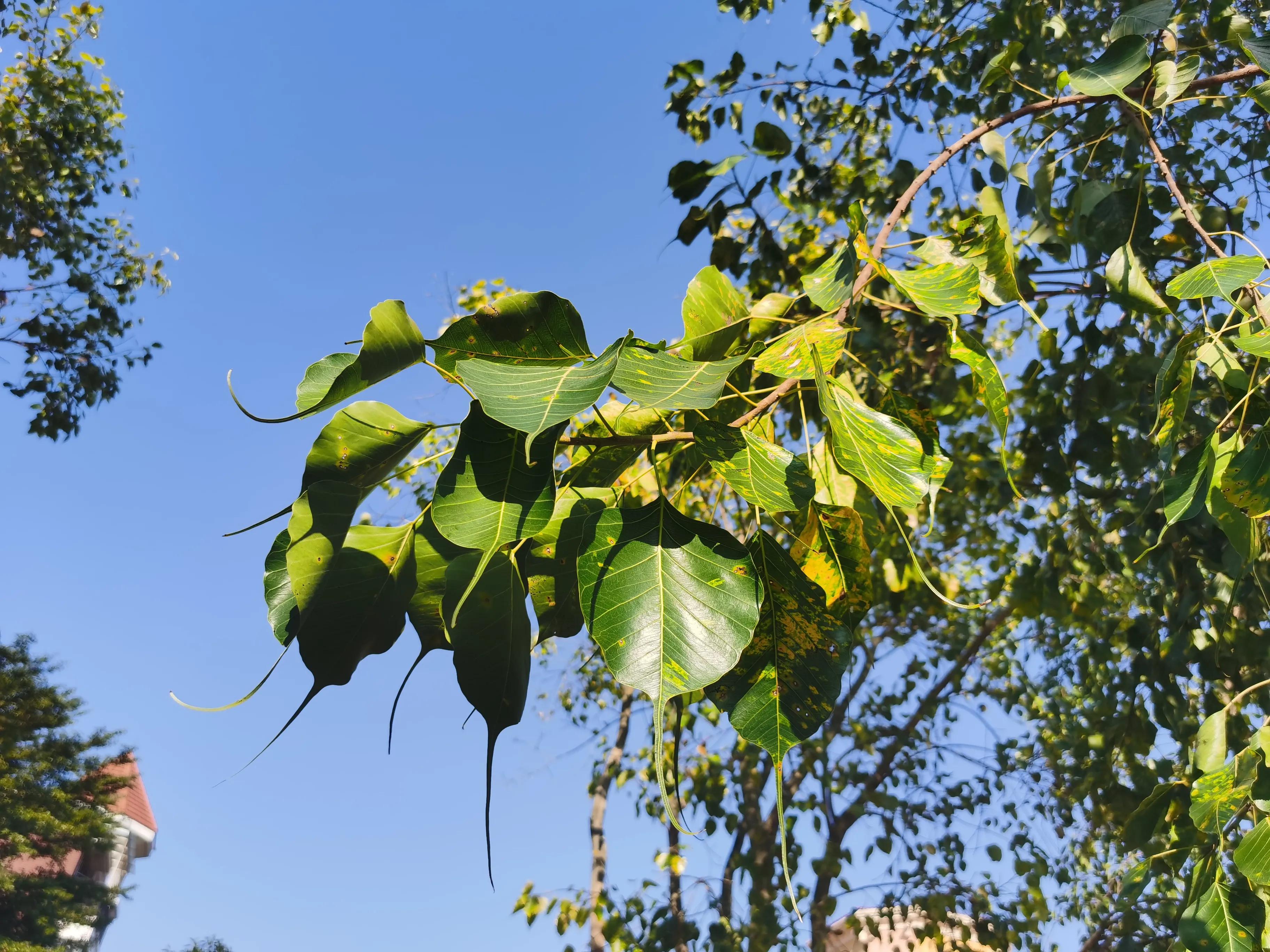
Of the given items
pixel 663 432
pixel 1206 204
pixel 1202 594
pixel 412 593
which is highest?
pixel 1206 204

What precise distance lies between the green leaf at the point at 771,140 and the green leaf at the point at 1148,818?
0.97 meters

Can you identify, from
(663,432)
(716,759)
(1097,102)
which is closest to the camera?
(663,432)

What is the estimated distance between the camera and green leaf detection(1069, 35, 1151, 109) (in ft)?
2.67

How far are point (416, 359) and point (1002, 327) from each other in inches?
189

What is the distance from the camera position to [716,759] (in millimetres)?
3717

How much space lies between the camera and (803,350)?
521mm

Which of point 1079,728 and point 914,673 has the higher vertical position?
point 914,673

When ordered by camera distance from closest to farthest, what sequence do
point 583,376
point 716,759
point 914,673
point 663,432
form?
point 583,376 < point 663,432 < point 716,759 < point 914,673

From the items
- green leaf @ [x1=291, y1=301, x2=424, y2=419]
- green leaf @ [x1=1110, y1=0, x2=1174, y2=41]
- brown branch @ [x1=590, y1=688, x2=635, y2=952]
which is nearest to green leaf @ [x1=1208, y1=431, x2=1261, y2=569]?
green leaf @ [x1=1110, y1=0, x2=1174, y2=41]

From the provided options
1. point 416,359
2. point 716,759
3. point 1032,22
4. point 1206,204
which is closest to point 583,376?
point 416,359

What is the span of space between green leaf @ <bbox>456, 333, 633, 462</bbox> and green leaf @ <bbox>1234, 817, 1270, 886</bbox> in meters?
0.66

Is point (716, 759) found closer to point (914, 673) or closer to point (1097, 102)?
point (914, 673)

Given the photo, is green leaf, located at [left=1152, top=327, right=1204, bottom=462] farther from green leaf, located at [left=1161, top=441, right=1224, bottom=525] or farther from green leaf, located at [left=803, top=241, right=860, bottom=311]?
green leaf, located at [left=803, top=241, right=860, bottom=311]

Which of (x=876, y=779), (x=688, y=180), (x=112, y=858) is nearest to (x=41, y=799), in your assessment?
(x=112, y=858)
